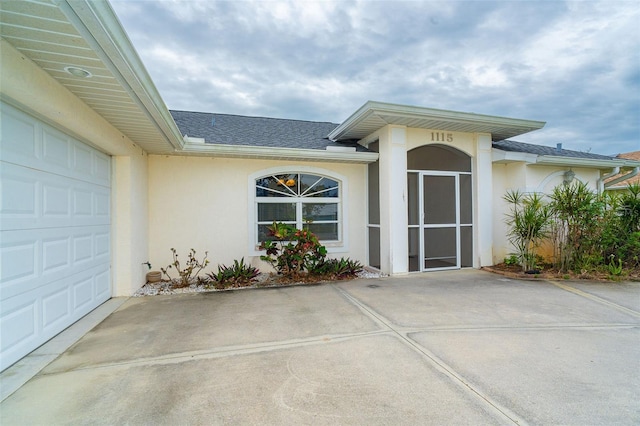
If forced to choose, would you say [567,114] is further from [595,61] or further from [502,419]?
[502,419]

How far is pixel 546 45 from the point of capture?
725 cm

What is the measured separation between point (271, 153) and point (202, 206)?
2115 mm

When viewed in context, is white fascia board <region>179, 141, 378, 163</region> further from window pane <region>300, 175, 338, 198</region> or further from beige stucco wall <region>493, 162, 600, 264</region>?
→ beige stucco wall <region>493, 162, 600, 264</region>

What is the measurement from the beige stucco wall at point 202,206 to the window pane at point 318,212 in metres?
1.04

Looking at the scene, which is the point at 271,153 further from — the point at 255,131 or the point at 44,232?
the point at 44,232

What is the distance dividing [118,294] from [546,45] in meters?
11.4

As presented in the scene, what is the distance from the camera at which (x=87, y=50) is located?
2559mm

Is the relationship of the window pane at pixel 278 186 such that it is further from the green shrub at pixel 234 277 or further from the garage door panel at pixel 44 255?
the garage door panel at pixel 44 255

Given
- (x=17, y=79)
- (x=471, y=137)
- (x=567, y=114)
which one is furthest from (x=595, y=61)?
(x=17, y=79)

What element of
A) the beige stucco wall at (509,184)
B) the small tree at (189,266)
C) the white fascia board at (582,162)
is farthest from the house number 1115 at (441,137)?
the small tree at (189,266)

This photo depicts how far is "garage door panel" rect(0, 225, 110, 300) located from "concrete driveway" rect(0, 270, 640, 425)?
902 millimetres

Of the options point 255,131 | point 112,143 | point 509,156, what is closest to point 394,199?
point 509,156

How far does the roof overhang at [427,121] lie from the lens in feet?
19.7

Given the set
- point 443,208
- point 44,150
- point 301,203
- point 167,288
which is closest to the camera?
point 44,150
